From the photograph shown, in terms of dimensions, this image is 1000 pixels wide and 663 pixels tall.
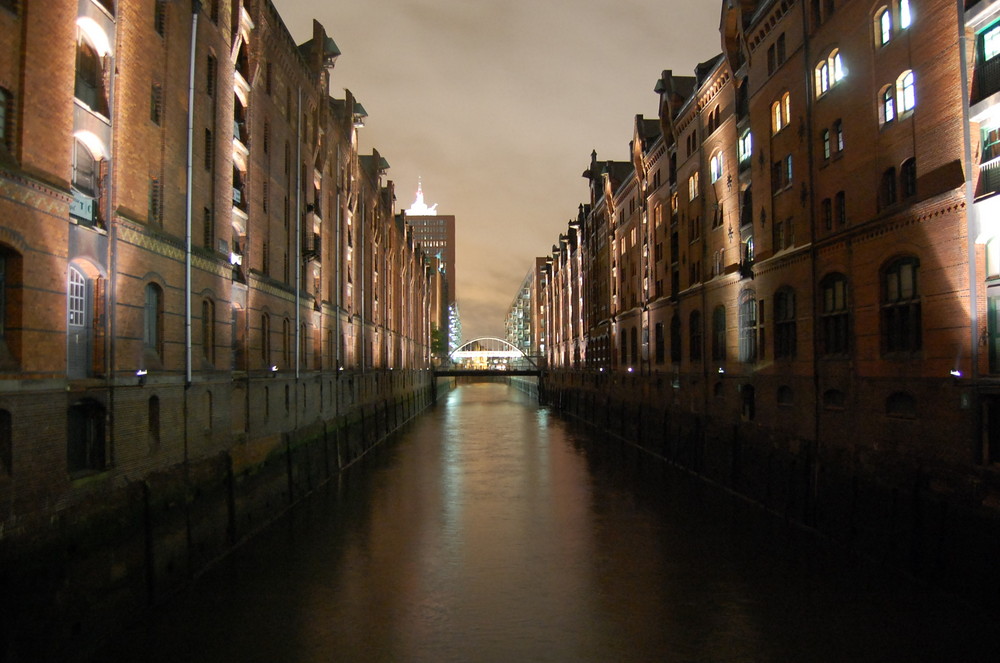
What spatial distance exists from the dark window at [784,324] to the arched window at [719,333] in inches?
187

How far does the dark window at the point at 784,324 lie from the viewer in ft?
66.1

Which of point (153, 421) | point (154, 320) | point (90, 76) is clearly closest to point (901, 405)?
point (153, 421)

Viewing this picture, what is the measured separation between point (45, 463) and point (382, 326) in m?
37.2

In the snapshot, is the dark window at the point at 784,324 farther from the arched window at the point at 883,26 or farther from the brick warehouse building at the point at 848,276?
the arched window at the point at 883,26

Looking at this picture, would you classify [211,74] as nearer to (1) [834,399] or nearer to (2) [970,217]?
(2) [970,217]

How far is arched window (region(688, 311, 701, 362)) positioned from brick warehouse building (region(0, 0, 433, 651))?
1452 cm

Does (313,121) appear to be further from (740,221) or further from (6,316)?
(6,316)

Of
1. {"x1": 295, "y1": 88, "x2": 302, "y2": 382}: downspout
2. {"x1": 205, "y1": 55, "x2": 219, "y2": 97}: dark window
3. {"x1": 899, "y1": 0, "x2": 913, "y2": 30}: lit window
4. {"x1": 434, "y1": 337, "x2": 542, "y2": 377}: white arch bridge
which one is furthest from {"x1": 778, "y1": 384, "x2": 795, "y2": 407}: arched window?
{"x1": 434, "y1": 337, "x2": 542, "y2": 377}: white arch bridge

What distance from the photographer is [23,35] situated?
9.45 meters

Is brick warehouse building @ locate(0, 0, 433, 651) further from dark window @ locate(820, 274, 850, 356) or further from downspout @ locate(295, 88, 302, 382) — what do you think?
dark window @ locate(820, 274, 850, 356)

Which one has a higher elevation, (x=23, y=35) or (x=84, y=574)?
(x=23, y=35)

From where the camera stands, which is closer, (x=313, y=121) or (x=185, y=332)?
(x=185, y=332)

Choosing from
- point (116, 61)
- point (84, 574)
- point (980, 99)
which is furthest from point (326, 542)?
point (980, 99)

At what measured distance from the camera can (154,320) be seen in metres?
14.0
